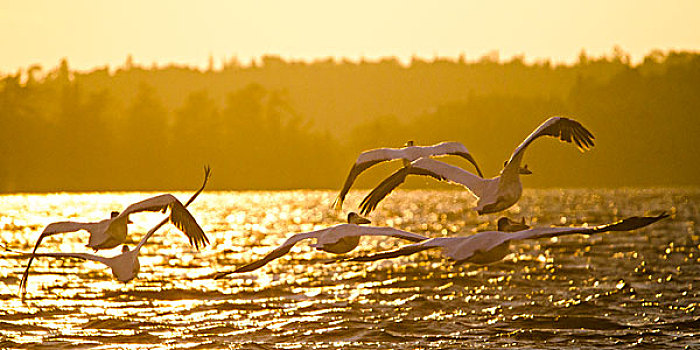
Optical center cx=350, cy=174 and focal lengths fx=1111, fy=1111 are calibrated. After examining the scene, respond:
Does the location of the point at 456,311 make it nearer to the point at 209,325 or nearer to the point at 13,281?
the point at 209,325

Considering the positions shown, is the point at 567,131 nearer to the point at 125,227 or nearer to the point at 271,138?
the point at 125,227

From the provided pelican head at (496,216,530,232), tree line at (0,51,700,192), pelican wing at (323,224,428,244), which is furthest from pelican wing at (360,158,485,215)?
tree line at (0,51,700,192)

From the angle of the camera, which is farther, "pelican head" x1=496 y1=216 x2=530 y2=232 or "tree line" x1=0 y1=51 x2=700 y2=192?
"tree line" x1=0 y1=51 x2=700 y2=192

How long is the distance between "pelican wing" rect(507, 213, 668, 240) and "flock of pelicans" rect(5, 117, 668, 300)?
0.02 m

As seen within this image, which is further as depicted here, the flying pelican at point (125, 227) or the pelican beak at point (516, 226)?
the flying pelican at point (125, 227)

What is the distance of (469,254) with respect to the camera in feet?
52.3

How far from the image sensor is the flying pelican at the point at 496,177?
1652cm

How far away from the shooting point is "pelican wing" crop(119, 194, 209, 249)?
61.2ft

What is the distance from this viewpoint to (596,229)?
14195mm

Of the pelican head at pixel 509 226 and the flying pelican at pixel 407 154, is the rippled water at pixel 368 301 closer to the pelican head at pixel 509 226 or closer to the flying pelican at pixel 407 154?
the flying pelican at pixel 407 154

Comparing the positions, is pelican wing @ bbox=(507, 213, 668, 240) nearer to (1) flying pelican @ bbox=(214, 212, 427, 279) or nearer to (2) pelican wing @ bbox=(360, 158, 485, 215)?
(1) flying pelican @ bbox=(214, 212, 427, 279)

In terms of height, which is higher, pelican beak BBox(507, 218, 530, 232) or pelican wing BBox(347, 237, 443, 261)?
pelican beak BBox(507, 218, 530, 232)

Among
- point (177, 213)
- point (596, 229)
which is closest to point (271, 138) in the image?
point (177, 213)

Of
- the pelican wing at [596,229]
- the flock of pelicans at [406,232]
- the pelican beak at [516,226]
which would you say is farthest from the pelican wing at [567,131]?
the pelican wing at [596,229]
